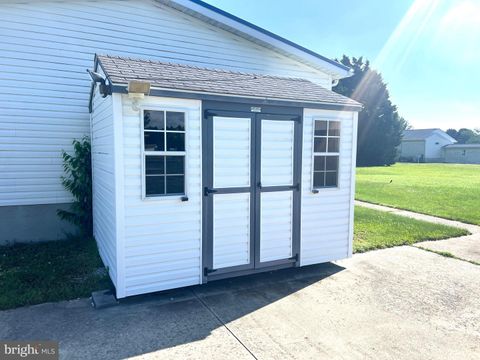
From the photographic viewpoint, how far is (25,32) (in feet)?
20.5

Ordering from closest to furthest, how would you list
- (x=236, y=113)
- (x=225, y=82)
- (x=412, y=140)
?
(x=236, y=113)
(x=225, y=82)
(x=412, y=140)

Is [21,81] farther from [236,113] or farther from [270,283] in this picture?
[270,283]

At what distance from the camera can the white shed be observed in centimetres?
405

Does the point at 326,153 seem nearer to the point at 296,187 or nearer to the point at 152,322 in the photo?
the point at 296,187

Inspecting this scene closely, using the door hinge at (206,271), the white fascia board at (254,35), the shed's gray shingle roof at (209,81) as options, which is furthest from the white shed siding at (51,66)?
the door hinge at (206,271)

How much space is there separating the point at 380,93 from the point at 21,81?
3572 centimetres

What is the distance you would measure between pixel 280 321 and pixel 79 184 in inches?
192

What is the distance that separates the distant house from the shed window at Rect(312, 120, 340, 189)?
6046 centimetres

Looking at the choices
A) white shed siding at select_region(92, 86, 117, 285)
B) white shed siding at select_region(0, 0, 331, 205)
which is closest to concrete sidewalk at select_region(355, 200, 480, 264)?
white shed siding at select_region(92, 86, 117, 285)

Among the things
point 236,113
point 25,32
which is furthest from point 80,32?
point 236,113

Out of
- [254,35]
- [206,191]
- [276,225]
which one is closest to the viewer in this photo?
[206,191]

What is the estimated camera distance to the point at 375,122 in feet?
112

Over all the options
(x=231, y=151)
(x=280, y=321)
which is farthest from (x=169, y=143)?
(x=280, y=321)

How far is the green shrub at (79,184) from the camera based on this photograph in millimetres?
6500
